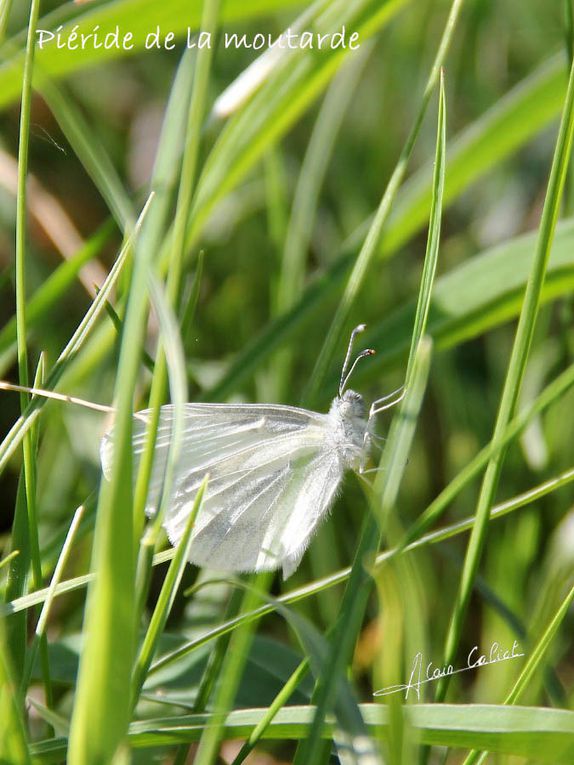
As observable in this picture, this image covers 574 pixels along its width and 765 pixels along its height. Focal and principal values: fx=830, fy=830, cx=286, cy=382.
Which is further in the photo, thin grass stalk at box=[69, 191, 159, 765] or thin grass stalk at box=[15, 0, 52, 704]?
thin grass stalk at box=[15, 0, 52, 704]

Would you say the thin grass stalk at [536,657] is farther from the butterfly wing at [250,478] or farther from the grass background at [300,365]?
the butterfly wing at [250,478]

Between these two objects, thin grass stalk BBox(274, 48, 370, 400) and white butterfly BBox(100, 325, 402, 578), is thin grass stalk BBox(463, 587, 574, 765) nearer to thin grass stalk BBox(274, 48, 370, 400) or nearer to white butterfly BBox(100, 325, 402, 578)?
white butterfly BBox(100, 325, 402, 578)

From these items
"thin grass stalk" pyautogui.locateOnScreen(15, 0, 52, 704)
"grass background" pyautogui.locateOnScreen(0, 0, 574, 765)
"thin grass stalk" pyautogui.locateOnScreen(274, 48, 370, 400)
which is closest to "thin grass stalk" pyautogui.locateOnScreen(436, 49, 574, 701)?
"grass background" pyautogui.locateOnScreen(0, 0, 574, 765)

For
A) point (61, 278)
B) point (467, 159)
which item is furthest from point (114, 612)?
point (467, 159)

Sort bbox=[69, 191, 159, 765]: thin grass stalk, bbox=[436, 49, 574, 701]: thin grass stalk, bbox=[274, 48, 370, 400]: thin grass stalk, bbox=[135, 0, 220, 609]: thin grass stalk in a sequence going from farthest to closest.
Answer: bbox=[274, 48, 370, 400]: thin grass stalk < bbox=[436, 49, 574, 701]: thin grass stalk < bbox=[135, 0, 220, 609]: thin grass stalk < bbox=[69, 191, 159, 765]: thin grass stalk

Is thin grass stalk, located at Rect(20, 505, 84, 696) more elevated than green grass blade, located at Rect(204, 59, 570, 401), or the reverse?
green grass blade, located at Rect(204, 59, 570, 401)

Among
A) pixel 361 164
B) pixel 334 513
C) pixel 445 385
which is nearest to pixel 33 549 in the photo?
pixel 334 513

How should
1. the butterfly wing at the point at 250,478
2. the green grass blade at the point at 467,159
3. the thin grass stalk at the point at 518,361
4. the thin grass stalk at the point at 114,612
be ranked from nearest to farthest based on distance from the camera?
the thin grass stalk at the point at 114,612
the thin grass stalk at the point at 518,361
the butterfly wing at the point at 250,478
the green grass blade at the point at 467,159

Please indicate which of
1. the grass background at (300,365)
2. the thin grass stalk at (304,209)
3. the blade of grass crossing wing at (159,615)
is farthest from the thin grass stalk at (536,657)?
the thin grass stalk at (304,209)
